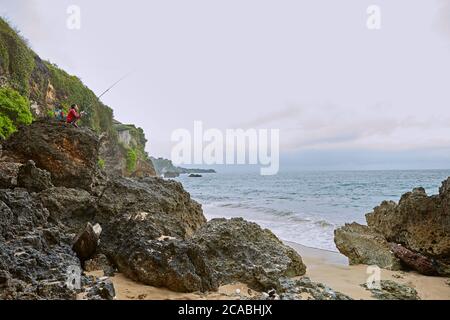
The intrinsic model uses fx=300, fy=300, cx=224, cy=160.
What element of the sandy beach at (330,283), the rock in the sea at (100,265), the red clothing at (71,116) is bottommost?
the sandy beach at (330,283)

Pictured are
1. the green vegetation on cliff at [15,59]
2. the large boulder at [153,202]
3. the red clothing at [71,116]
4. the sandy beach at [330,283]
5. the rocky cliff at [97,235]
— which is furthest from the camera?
the green vegetation on cliff at [15,59]

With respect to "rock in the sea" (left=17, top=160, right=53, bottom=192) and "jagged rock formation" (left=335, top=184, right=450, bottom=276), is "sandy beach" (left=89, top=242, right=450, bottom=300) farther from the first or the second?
"rock in the sea" (left=17, top=160, right=53, bottom=192)

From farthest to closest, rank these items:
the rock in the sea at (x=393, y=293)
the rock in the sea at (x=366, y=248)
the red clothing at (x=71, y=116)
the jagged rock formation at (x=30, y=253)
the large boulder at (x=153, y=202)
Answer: the red clothing at (x=71, y=116), the rock in the sea at (x=366, y=248), the large boulder at (x=153, y=202), the rock in the sea at (x=393, y=293), the jagged rock formation at (x=30, y=253)

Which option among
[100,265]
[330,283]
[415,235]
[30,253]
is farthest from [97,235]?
[415,235]

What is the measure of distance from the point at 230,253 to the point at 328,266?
4198 millimetres

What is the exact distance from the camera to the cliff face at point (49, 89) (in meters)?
16.3

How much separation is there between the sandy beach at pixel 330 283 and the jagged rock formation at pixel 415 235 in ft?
1.35

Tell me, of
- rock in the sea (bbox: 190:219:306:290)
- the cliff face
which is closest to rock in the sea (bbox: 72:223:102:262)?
rock in the sea (bbox: 190:219:306:290)

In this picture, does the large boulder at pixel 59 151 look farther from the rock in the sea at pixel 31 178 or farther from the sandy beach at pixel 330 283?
the sandy beach at pixel 330 283

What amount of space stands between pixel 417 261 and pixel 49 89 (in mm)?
23012

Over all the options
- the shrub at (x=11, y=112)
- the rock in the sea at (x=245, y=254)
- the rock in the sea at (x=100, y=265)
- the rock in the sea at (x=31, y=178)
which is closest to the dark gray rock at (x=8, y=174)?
the rock in the sea at (x=31, y=178)

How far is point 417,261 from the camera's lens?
7594 mm

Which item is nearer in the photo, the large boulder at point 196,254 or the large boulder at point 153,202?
the large boulder at point 196,254
